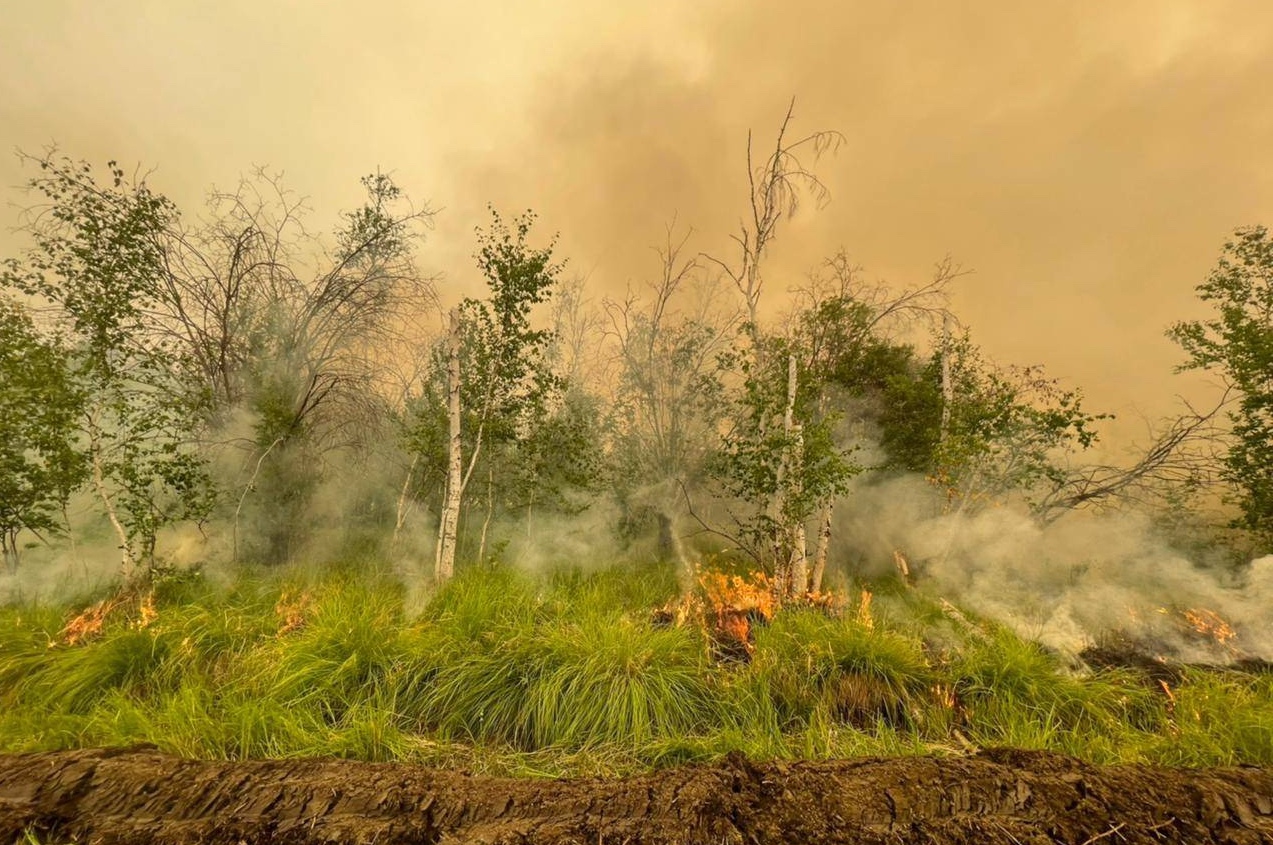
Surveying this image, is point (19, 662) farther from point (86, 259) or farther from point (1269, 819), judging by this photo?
point (1269, 819)

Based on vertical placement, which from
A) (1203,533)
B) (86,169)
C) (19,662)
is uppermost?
(86,169)

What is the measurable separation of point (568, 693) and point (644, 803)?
1.89 m

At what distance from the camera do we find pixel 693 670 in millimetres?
4133

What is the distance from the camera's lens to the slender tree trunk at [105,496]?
19.5 feet

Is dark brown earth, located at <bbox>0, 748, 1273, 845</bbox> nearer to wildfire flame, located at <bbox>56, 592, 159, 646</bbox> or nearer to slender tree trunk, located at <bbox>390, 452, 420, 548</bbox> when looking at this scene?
wildfire flame, located at <bbox>56, 592, 159, 646</bbox>

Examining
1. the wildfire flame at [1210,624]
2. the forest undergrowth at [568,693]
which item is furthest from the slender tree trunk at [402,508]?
the wildfire flame at [1210,624]

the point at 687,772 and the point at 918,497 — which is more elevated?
the point at 918,497

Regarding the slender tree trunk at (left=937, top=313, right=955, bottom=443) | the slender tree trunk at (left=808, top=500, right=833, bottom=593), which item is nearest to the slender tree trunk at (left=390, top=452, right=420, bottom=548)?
the slender tree trunk at (left=808, top=500, right=833, bottom=593)

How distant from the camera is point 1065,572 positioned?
769 centimetres

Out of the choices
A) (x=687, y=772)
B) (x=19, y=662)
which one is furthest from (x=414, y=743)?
(x=19, y=662)

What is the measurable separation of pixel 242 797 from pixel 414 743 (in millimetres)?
1376

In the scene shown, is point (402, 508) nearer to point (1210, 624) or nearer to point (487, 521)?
point (487, 521)

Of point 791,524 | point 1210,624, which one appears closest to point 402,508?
point 791,524

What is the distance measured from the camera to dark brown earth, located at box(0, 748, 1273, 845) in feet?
6.58
